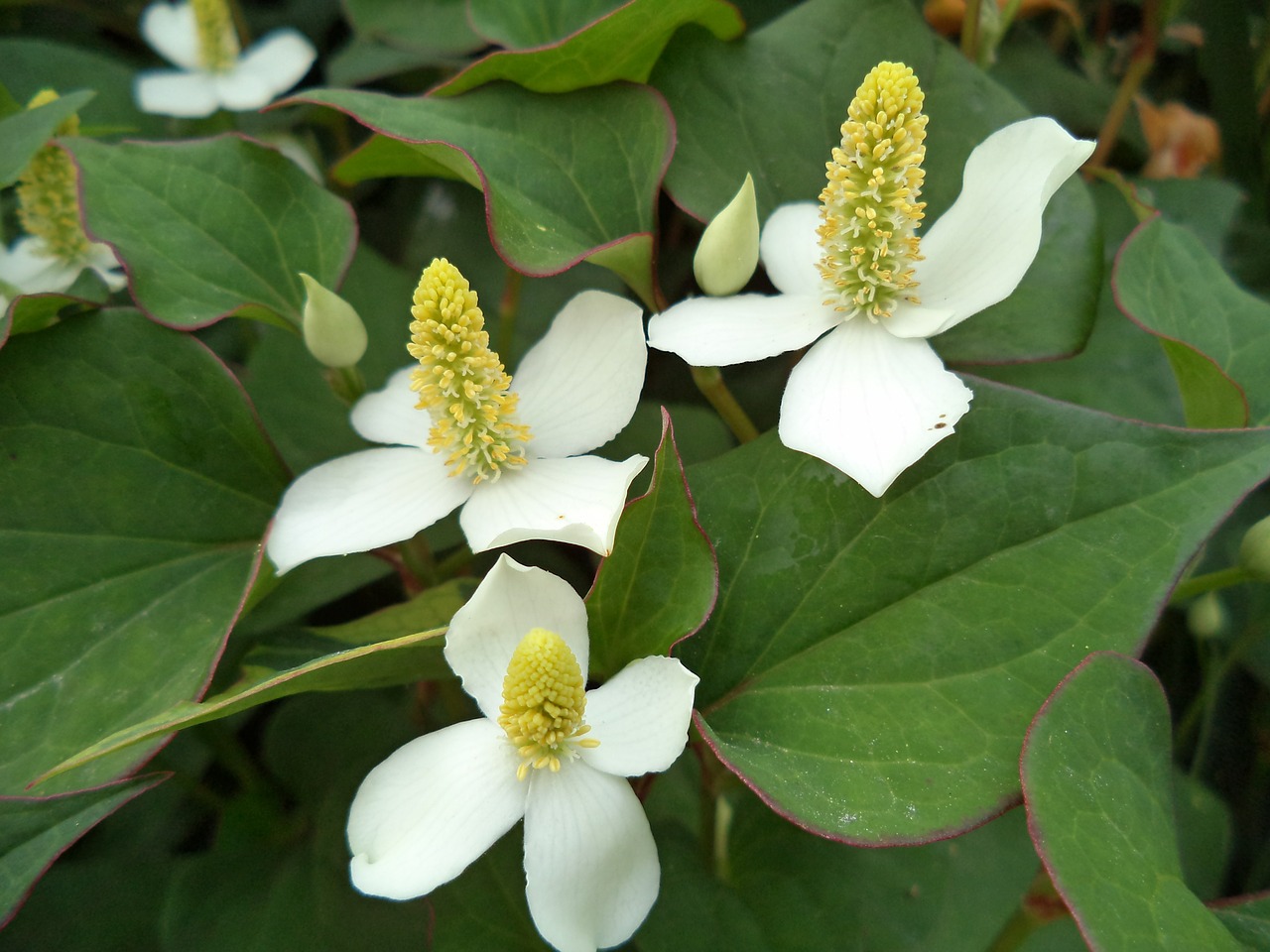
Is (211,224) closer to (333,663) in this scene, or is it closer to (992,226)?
(333,663)

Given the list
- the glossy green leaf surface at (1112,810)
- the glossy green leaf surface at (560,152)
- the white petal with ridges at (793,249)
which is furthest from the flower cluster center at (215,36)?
the glossy green leaf surface at (1112,810)

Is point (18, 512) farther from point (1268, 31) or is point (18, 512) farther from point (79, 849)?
point (1268, 31)

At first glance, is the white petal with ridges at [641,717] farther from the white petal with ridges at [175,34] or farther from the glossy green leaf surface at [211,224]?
the white petal with ridges at [175,34]

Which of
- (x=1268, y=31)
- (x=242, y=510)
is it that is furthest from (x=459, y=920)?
(x=1268, y=31)

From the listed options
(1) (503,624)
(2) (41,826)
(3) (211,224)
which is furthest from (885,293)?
(2) (41,826)

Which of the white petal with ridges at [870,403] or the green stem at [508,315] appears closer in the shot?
the white petal with ridges at [870,403]

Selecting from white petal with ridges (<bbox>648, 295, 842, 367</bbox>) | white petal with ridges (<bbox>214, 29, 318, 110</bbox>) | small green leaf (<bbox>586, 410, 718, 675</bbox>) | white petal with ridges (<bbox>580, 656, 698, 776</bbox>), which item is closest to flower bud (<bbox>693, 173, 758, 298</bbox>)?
white petal with ridges (<bbox>648, 295, 842, 367</bbox>)
